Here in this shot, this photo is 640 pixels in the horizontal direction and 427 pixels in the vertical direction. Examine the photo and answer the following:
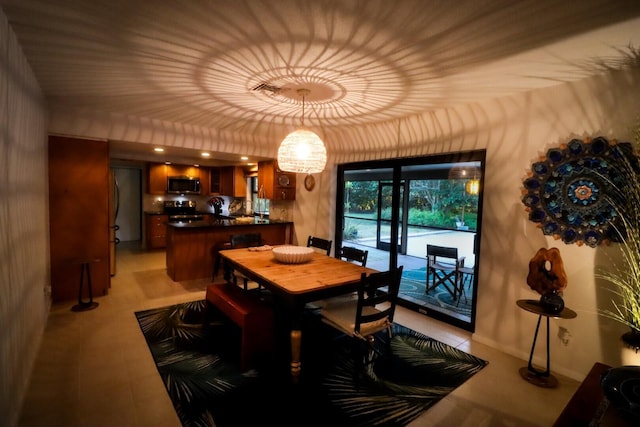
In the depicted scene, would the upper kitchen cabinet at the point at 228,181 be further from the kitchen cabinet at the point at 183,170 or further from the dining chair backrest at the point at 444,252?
the dining chair backrest at the point at 444,252

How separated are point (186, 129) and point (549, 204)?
4493mm

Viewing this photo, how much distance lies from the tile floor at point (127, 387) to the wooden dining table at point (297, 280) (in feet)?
3.16

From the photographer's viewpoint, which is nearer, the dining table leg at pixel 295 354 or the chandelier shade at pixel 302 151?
the dining table leg at pixel 295 354

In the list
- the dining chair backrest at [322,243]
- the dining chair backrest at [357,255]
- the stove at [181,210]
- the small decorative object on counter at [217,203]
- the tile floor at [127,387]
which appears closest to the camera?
the tile floor at [127,387]

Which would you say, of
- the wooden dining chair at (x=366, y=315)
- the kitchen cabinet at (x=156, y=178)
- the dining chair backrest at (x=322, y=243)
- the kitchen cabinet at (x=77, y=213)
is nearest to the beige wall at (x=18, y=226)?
the kitchen cabinet at (x=77, y=213)

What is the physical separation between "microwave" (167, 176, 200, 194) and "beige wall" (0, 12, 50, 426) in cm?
423

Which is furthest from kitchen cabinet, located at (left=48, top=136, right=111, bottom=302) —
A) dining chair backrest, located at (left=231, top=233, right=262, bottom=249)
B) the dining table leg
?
the dining table leg

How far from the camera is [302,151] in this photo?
2725 mm

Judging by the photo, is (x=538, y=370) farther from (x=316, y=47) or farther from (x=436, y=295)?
(x=316, y=47)

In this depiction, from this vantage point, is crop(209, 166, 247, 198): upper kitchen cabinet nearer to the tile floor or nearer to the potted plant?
the tile floor

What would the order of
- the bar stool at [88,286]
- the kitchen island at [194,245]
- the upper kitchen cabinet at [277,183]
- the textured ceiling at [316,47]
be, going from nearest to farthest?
the textured ceiling at [316,47], the bar stool at [88,286], the kitchen island at [194,245], the upper kitchen cabinet at [277,183]

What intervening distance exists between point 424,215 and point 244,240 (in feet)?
9.39

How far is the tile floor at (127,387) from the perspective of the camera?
6.25ft

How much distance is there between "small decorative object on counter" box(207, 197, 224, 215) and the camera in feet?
24.0
